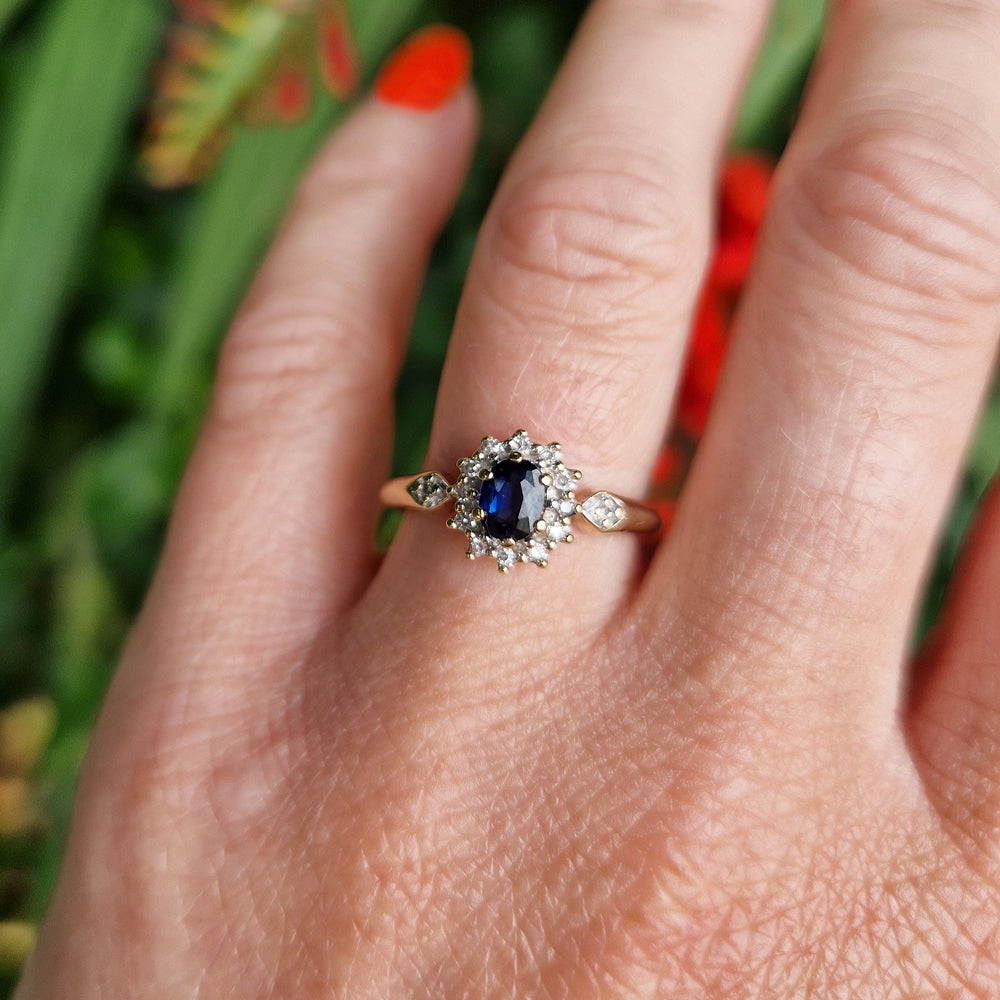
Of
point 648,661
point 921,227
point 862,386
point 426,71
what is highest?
point 426,71

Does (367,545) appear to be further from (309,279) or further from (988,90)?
(988,90)

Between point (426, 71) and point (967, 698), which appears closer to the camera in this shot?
point (967, 698)

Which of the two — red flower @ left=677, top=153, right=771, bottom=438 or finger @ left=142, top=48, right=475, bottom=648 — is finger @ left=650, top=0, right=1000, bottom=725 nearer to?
red flower @ left=677, top=153, right=771, bottom=438

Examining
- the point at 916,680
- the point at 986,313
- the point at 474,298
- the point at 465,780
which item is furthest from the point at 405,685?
the point at 986,313

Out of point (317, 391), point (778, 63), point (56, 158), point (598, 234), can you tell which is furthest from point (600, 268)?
point (56, 158)

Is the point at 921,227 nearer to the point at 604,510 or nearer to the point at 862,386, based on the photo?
the point at 862,386

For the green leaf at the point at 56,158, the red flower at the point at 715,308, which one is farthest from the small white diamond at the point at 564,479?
the green leaf at the point at 56,158

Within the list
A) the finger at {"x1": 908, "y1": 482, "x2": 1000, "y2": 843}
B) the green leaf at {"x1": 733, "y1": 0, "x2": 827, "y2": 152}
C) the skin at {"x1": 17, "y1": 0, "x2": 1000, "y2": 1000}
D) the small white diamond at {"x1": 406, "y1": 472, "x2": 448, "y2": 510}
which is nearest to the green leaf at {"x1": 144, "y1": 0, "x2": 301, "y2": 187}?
the skin at {"x1": 17, "y1": 0, "x2": 1000, "y2": 1000}
